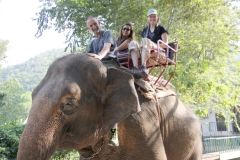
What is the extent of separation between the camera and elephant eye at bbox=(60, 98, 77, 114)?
1.97m

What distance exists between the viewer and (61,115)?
196 centimetres

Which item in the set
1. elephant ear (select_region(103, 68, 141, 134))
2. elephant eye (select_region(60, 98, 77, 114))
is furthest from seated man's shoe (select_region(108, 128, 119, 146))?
elephant eye (select_region(60, 98, 77, 114))

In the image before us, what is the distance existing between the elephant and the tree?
15.2ft

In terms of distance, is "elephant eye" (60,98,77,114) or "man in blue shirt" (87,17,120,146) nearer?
"elephant eye" (60,98,77,114)

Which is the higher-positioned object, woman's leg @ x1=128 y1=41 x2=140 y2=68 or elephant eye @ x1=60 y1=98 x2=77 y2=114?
woman's leg @ x1=128 y1=41 x2=140 y2=68

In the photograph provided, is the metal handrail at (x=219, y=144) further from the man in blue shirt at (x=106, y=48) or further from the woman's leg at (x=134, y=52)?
the man in blue shirt at (x=106, y=48)

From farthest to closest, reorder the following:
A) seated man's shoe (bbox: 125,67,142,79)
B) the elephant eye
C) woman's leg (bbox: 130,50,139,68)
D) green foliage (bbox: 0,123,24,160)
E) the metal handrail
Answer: the metal handrail → green foliage (bbox: 0,123,24,160) → woman's leg (bbox: 130,50,139,68) → seated man's shoe (bbox: 125,67,142,79) → the elephant eye

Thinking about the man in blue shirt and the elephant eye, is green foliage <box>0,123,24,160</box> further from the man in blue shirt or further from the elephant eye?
the elephant eye

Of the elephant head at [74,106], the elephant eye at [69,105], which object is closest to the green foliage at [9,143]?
the elephant head at [74,106]

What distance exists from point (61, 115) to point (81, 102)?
0.22m

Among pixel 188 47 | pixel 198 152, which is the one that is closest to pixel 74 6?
pixel 188 47

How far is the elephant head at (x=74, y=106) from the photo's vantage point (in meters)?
1.84

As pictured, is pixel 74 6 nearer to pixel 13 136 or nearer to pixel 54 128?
pixel 13 136

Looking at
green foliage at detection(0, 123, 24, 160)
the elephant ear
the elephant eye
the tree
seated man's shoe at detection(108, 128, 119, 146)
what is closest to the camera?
the elephant eye
